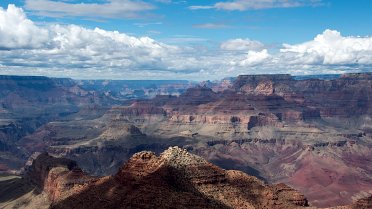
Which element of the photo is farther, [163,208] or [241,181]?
[241,181]

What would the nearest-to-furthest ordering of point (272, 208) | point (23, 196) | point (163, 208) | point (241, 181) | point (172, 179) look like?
point (163, 208), point (172, 179), point (272, 208), point (241, 181), point (23, 196)

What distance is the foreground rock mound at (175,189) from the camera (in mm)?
85875

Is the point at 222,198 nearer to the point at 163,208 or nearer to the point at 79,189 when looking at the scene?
the point at 163,208

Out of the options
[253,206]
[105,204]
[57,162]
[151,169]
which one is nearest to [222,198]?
[253,206]

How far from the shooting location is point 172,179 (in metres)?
90.9

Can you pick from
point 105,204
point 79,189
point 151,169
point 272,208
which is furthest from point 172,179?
point 79,189

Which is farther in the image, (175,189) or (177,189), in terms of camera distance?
(177,189)

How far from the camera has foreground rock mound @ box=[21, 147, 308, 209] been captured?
3381 inches

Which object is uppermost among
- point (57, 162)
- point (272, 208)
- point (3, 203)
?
point (272, 208)

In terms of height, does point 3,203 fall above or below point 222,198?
below

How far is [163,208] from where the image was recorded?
82125 millimetres

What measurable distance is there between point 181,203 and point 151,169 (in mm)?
11328

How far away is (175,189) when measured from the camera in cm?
8844

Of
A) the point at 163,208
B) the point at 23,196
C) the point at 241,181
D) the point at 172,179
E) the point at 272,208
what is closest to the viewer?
the point at 163,208
